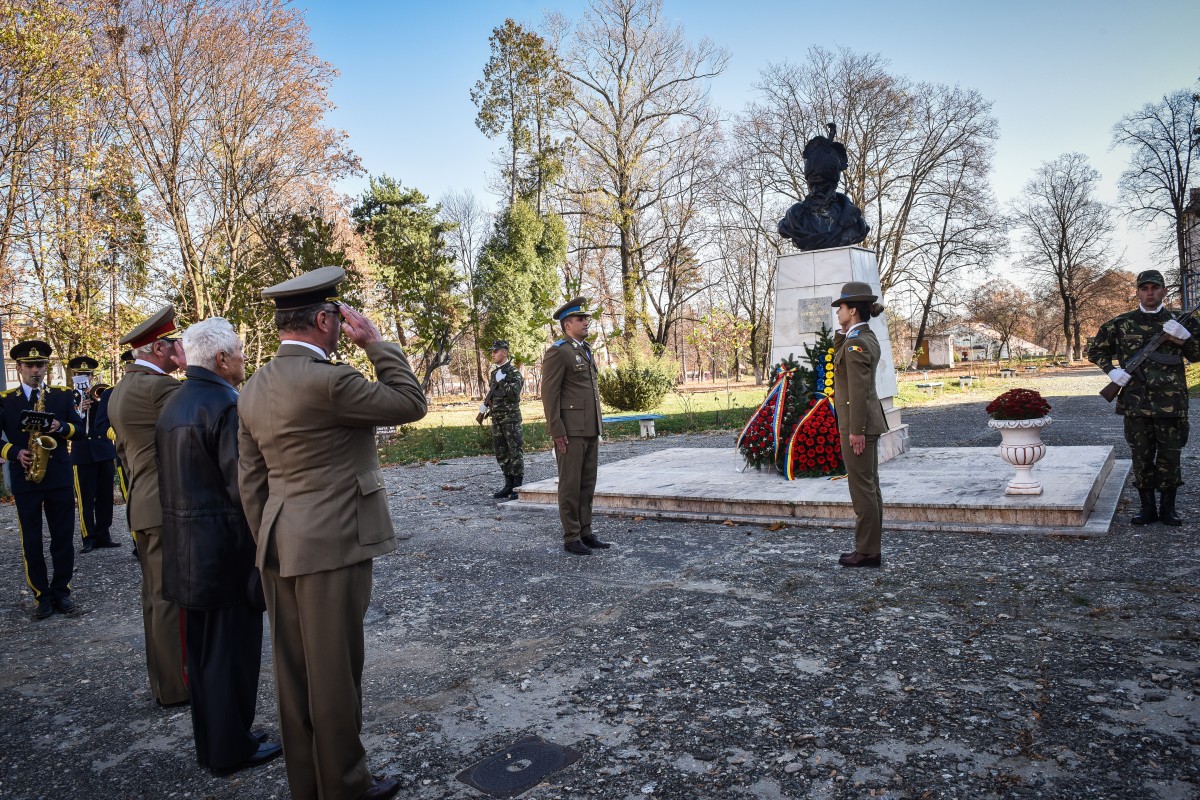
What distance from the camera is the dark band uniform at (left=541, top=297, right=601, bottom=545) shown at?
6812mm

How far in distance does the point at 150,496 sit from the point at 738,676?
10.5 ft

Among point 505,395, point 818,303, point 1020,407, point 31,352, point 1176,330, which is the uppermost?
point 818,303

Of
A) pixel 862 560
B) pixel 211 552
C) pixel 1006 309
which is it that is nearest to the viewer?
pixel 211 552

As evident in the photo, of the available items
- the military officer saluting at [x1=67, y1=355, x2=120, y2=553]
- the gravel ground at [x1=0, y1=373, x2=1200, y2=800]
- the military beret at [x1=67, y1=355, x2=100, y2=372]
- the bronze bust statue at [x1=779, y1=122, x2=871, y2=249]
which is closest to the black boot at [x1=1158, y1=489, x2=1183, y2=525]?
the gravel ground at [x1=0, y1=373, x2=1200, y2=800]

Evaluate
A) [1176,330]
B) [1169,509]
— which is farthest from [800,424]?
[1176,330]

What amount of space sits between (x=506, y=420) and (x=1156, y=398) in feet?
23.3

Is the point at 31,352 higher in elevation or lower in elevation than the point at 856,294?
higher

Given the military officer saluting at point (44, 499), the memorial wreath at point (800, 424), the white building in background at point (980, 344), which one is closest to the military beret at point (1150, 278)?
the memorial wreath at point (800, 424)

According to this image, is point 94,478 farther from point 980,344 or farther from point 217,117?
point 980,344

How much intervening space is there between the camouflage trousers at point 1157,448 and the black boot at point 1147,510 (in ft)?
0.20

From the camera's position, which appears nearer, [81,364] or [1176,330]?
[1176,330]

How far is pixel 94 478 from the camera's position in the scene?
884 cm

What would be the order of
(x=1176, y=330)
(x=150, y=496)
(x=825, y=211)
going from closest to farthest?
(x=150, y=496), (x=1176, y=330), (x=825, y=211)

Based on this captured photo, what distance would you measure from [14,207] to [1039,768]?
56.0ft
